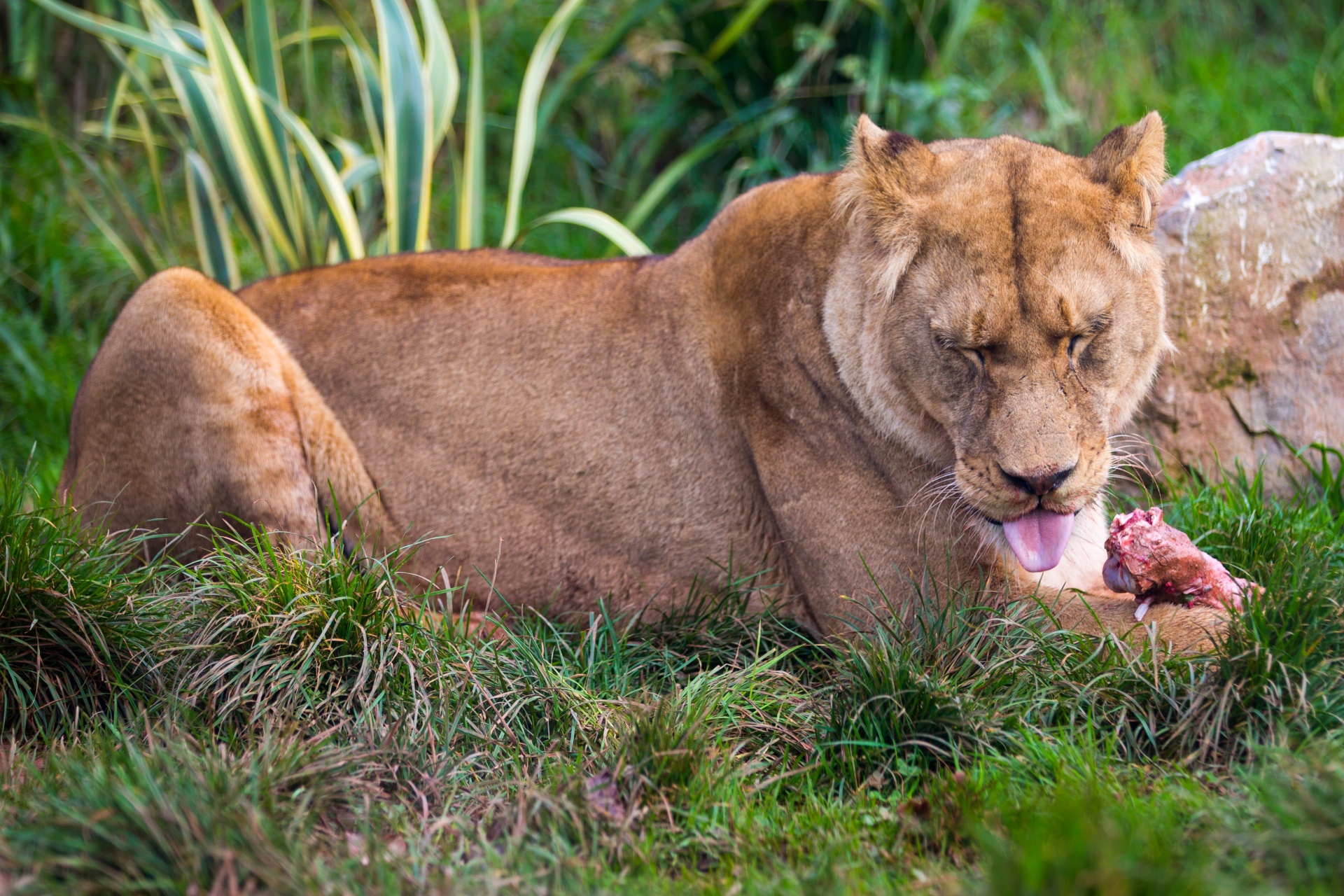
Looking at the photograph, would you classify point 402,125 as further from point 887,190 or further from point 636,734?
point 636,734

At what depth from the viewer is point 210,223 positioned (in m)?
5.77

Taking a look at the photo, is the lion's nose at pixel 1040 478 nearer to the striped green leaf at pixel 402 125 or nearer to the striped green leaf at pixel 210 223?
the striped green leaf at pixel 402 125

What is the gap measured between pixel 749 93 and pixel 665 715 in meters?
5.24

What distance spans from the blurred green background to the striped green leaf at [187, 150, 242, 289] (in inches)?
A: 10.5

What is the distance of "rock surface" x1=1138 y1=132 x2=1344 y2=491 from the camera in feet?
13.8

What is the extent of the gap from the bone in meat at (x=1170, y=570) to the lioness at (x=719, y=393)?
0.29ft

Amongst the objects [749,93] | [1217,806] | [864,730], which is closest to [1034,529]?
[864,730]

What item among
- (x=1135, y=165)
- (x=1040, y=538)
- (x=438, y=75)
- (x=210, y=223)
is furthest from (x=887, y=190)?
(x=210, y=223)

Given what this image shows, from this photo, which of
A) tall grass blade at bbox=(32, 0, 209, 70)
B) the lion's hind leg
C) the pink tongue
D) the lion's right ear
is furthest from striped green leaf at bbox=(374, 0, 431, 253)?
the pink tongue

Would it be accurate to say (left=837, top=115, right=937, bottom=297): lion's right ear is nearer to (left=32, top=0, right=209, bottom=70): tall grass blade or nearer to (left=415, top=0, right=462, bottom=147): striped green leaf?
(left=415, top=0, right=462, bottom=147): striped green leaf

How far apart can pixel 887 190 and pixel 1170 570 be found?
1.28m

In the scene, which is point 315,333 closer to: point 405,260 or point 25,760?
point 405,260

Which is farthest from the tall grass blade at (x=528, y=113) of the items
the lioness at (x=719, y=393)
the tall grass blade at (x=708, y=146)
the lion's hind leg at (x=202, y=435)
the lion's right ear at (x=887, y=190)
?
the lion's right ear at (x=887, y=190)

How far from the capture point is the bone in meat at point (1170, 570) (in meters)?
3.16
